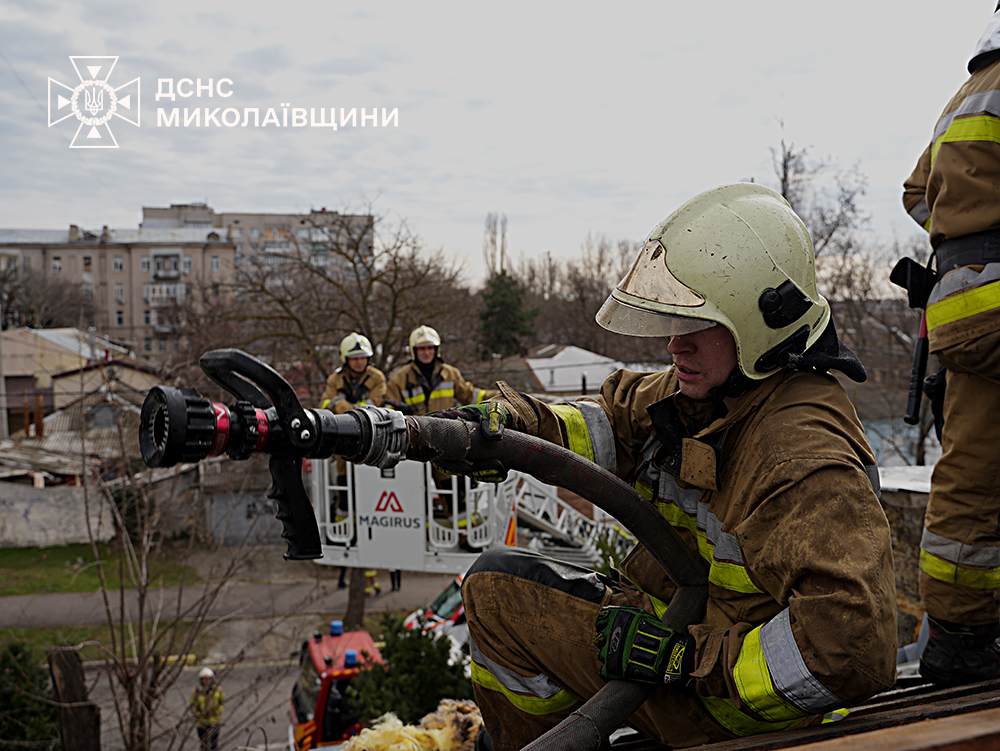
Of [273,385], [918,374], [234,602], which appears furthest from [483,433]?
[234,602]

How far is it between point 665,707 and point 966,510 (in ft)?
4.38

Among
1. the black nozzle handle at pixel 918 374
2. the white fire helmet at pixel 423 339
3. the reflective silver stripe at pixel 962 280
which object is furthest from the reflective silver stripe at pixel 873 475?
the white fire helmet at pixel 423 339

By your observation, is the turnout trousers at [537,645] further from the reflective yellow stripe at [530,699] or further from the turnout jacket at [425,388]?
the turnout jacket at [425,388]

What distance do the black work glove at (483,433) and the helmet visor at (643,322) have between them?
46cm

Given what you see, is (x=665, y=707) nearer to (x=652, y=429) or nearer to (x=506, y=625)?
(x=506, y=625)

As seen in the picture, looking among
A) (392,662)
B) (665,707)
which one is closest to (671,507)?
(665,707)

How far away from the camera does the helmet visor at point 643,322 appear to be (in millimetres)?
2082

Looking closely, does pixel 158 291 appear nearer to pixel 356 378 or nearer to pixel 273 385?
pixel 356 378

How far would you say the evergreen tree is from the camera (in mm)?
32781

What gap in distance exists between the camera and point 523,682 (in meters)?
2.26

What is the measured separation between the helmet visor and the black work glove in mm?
459

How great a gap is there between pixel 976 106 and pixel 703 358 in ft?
4.51

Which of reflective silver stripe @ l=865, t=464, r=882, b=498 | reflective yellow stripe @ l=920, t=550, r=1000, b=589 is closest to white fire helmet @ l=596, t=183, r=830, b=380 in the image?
reflective silver stripe @ l=865, t=464, r=882, b=498

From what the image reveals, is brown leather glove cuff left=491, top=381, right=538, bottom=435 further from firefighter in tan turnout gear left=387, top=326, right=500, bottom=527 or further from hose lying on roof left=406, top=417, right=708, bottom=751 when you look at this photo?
firefighter in tan turnout gear left=387, top=326, right=500, bottom=527
